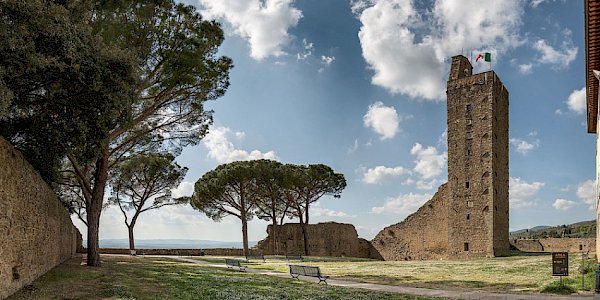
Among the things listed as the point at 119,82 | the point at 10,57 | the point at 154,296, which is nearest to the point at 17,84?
the point at 10,57

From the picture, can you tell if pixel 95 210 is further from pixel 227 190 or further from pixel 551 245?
pixel 551 245

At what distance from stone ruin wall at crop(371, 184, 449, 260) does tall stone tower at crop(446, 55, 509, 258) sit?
6.76 ft

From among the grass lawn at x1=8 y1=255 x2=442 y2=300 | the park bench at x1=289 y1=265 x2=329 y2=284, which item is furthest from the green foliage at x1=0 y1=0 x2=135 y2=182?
the park bench at x1=289 y1=265 x2=329 y2=284

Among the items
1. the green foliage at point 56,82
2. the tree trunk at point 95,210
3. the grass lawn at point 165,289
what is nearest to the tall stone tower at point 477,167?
the grass lawn at point 165,289

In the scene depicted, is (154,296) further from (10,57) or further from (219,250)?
(219,250)

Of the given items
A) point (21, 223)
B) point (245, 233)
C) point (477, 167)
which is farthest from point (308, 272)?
point (245, 233)

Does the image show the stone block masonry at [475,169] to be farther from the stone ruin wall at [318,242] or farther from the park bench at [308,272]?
the park bench at [308,272]

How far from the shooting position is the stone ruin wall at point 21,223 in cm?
1048

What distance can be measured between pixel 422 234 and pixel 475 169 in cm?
821

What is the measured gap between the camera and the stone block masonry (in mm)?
35594

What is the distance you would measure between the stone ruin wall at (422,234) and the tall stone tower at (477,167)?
6.76ft

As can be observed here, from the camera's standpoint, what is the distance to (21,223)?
39.3 ft

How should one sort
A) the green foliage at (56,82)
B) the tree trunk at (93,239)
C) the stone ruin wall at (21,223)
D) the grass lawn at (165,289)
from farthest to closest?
the tree trunk at (93,239), the grass lawn at (165,289), the green foliage at (56,82), the stone ruin wall at (21,223)

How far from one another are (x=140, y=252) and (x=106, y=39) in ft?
85.8
